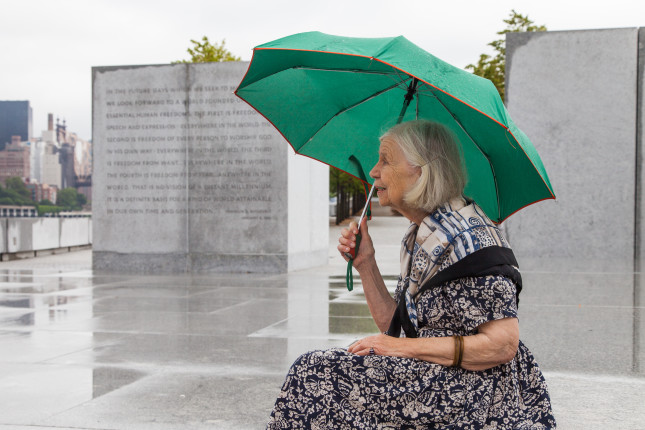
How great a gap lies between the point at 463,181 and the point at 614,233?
1284 centimetres

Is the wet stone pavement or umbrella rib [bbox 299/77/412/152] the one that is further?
the wet stone pavement

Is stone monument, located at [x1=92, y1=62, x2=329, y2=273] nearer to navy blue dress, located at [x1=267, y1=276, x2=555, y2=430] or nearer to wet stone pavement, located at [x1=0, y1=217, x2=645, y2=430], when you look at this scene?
wet stone pavement, located at [x1=0, y1=217, x2=645, y2=430]

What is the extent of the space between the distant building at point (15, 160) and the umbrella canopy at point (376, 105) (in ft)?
212

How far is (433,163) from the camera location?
2555 mm

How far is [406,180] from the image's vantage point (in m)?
2.59

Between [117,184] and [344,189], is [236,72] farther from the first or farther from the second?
[344,189]

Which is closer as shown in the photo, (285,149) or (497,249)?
(497,249)

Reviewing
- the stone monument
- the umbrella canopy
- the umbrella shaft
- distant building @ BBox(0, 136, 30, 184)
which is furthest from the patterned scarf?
distant building @ BBox(0, 136, 30, 184)

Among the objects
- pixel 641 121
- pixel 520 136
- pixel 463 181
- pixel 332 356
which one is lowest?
pixel 332 356

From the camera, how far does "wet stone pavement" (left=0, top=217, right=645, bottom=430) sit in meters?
4.02

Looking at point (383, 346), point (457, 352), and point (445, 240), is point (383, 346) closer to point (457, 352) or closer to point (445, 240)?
point (457, 352)

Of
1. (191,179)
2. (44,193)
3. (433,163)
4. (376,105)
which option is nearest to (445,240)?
(433,163)

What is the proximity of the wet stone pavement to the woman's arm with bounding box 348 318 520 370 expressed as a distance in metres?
1.66

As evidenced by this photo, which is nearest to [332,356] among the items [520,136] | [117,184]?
[520,136]
